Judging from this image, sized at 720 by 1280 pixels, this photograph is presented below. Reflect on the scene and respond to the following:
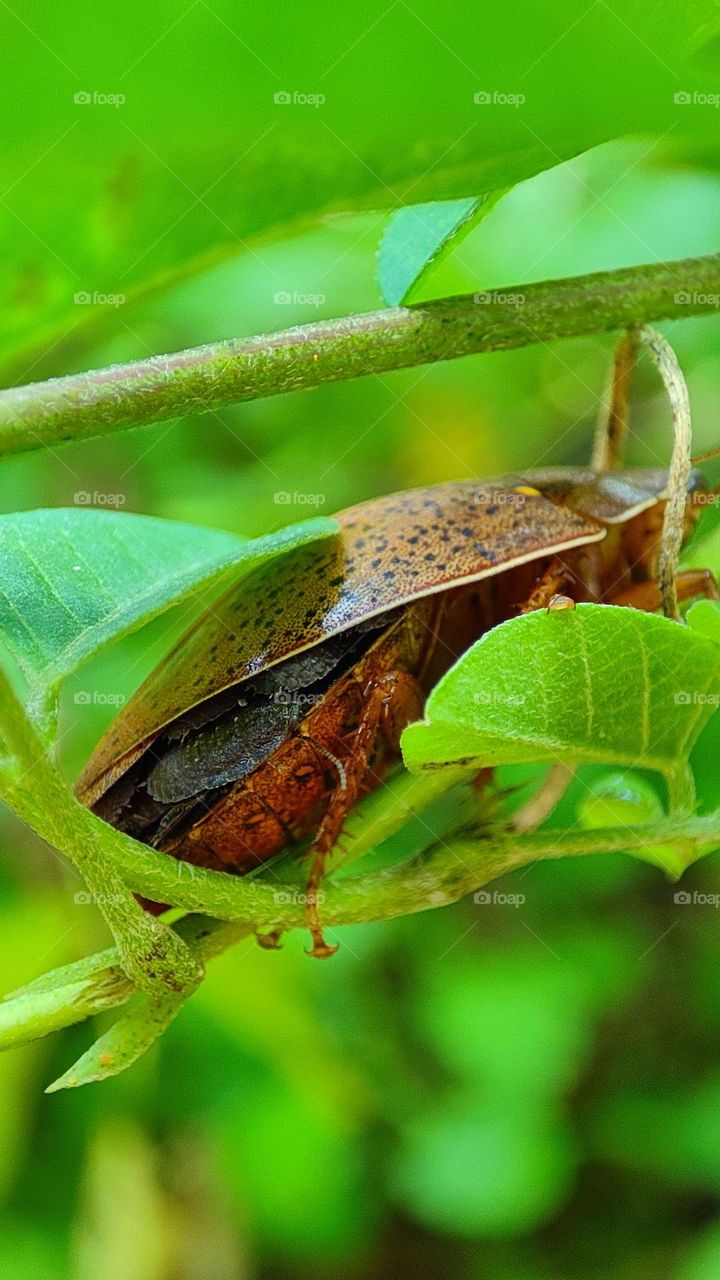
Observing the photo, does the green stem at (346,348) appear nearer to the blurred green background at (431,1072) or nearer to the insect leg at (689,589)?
the insect leg at (689,589)

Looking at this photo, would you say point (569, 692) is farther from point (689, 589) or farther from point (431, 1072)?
point (431, 1072)

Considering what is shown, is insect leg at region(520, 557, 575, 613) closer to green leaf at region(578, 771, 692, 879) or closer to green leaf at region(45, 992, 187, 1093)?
green leaf at region(578, 771, 692, 879)

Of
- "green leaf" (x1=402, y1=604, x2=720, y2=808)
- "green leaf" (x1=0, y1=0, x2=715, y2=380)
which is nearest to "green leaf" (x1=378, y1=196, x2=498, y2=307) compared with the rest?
"green leaf" (x1=0, y1=0, x2=715, y2=380)

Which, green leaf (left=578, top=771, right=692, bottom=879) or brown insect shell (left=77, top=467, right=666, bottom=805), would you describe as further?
green leaf (left=578, top=771, right=692, bottom=879)

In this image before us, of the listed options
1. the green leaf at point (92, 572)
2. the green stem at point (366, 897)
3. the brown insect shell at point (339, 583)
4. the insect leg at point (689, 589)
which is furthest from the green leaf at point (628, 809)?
the green leaf at point (92, 572)

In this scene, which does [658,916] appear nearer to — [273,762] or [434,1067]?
[434,1067]

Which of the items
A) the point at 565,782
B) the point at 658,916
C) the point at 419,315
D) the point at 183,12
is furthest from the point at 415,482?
the point at 183,12

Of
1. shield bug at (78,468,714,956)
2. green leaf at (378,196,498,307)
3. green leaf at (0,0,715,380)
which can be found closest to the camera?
green leaf at (0,0,715,380)
